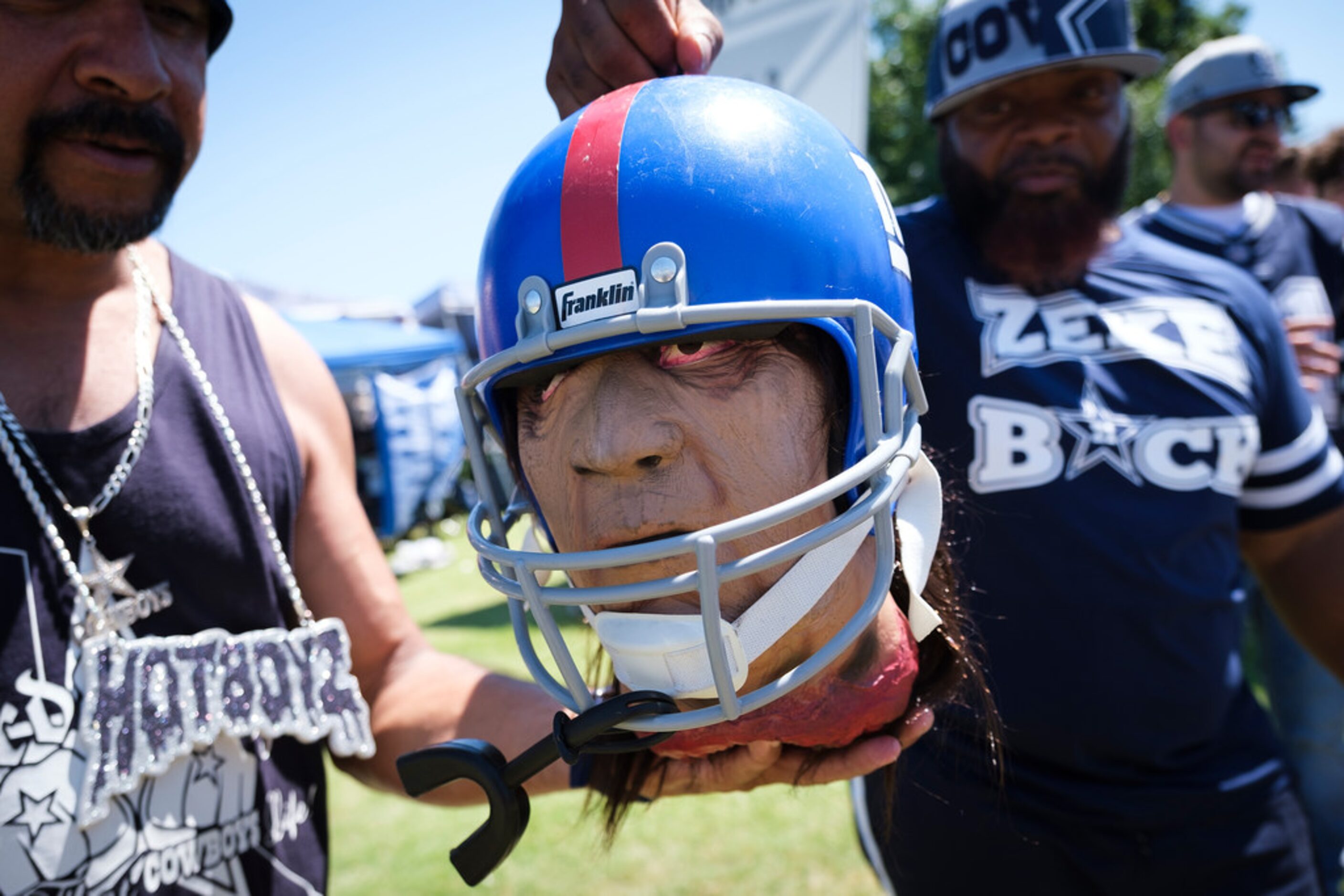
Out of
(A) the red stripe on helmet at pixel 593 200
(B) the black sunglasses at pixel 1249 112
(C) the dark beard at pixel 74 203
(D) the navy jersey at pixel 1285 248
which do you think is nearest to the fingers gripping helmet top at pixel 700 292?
(A) the red stripe on helmet at pixel 593 200

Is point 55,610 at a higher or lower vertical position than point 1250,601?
higher

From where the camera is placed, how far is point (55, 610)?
5.08 ft

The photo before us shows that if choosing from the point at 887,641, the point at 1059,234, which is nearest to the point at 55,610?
the point at 887,641

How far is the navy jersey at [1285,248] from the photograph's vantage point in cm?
362

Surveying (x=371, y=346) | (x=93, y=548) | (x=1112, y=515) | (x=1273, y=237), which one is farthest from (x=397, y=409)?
(x=1112, y=515)

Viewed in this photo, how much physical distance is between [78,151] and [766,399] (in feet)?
4.38

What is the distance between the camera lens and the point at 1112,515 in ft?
6.57

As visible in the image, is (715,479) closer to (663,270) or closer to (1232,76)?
(663,270)

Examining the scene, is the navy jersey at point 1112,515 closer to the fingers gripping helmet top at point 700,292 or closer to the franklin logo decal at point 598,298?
the fingers gripping helmet top at point 700,292

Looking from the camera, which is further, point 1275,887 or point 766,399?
point 1275,887

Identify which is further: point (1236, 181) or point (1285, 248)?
point (1236, 181)

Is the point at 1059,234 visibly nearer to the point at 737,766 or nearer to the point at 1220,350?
the point at 1220,350

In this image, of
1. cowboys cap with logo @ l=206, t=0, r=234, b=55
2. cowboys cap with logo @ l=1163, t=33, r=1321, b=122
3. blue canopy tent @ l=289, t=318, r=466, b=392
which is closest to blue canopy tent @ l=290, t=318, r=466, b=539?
blue canopy tent @ l=289, t=318, r=466, b=392

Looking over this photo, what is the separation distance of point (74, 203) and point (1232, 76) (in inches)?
179
